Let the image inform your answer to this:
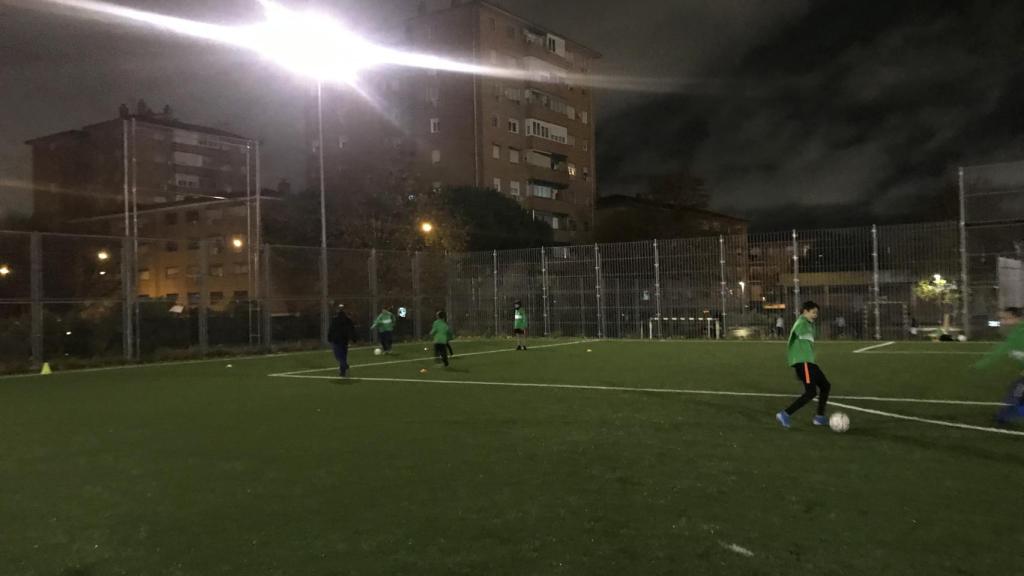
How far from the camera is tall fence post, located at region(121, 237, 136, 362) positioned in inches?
894

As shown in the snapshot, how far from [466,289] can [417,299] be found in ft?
8.92

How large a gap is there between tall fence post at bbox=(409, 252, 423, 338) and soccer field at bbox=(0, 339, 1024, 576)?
17.8 meters

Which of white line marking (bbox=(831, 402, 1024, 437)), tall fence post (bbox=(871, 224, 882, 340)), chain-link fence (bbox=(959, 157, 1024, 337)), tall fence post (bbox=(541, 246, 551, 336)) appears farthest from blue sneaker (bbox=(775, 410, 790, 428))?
tall fence post (bbox=(541, 246, 551, 336))

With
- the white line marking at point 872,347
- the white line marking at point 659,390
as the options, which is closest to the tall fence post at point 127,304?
the white line marking at point 659,390

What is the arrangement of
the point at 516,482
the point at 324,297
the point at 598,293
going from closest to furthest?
the point at 516,482 < the point at 324,297 < the point at 598,293

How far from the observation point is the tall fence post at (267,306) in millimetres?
26438

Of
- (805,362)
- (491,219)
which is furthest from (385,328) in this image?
A: (491,219)

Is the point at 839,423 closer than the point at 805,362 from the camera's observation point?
Yes

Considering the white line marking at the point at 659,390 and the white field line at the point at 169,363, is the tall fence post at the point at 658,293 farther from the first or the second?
the white line marking at the point at 659,390

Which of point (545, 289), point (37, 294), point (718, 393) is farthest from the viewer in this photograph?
point (545, 289)

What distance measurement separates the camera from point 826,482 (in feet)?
21.9

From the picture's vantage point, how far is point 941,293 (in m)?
24.0

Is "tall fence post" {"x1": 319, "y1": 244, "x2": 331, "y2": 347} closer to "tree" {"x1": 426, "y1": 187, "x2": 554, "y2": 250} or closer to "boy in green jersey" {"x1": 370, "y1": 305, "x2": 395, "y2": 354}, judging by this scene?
"boy in green jersey" {"x1": 370, "y1": 305, "x2": 395, "y2": 354}

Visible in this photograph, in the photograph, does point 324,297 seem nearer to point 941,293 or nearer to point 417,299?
point 417,299
